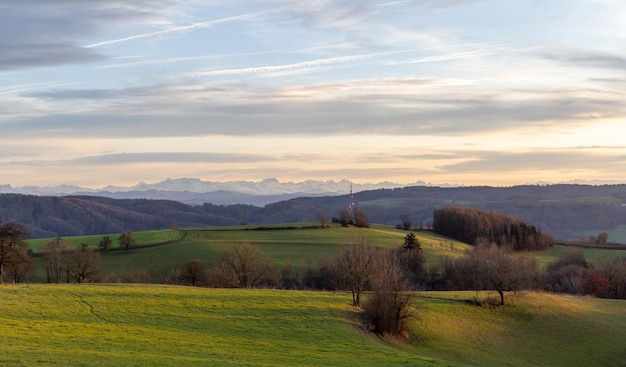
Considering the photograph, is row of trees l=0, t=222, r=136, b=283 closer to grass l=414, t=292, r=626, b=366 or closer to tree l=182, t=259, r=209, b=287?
tree l=182, t=259, r=209, b=287

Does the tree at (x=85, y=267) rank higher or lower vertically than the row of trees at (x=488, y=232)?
lower

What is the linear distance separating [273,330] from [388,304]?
13051 mm

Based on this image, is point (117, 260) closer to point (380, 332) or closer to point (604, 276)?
point (380, 332)

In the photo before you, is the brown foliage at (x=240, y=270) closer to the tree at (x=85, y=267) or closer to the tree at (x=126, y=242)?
the tree at (x=85, y=267)

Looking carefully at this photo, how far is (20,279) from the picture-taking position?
319 feet

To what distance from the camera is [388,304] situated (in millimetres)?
58375

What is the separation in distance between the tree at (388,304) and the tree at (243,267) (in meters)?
39.9

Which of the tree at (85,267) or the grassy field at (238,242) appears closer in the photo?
the tree at (85,267)

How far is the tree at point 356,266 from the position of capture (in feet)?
222

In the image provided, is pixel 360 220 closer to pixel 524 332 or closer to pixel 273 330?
pixel 524 332

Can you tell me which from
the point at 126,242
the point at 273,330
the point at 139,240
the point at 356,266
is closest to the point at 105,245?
the point at 126,242

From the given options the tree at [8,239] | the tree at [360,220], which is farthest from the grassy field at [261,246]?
the tree at [8,239]

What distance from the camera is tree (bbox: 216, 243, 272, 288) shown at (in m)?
97.9

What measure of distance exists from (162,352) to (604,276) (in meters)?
100
